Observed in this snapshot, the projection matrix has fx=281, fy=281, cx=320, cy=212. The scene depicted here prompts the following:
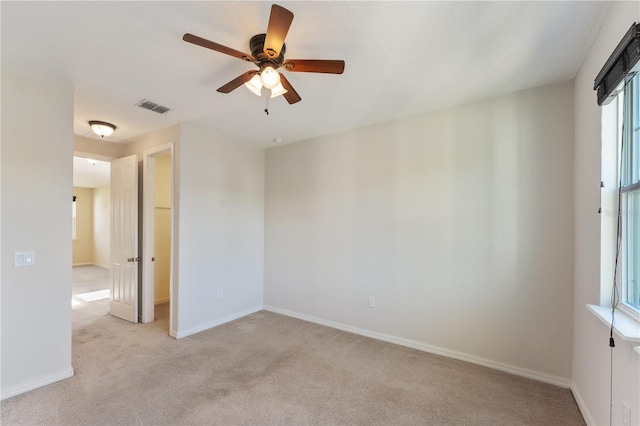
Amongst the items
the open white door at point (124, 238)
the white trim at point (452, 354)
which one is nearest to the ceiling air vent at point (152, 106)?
the open white door at point (124, 238)

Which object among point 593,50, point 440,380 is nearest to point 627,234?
point 593,50

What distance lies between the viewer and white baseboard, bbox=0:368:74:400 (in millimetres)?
2180

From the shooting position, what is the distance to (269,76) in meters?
1.78

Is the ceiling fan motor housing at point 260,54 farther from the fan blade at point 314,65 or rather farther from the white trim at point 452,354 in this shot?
the white trim at point 452,354

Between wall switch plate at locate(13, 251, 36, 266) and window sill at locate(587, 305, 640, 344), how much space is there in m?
3.97

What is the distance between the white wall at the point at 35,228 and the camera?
2.21 meters

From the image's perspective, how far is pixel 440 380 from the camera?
8.18 feet

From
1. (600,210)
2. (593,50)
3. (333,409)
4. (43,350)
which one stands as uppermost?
(593,50)

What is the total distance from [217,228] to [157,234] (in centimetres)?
165

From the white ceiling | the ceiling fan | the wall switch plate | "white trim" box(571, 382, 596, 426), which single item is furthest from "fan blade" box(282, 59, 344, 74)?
"white trim" box(571, 382, 596, 426)

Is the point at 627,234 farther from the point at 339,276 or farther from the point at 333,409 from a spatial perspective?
the point at 339,276

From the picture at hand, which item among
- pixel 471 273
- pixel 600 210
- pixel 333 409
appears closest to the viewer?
pixel 600 210

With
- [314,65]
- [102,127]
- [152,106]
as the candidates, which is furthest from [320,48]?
[102,127]

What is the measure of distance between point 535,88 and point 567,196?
1000 millimetres
